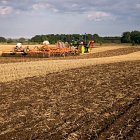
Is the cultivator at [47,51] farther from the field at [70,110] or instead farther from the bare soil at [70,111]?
the bare soil at [70,111]

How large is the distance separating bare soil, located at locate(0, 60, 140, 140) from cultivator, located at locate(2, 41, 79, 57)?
21001 mm

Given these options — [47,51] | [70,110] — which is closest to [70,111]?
[70,110]

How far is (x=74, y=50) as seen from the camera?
3844cm

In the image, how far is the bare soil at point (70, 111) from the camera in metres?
7.63

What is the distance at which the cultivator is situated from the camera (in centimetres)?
3622

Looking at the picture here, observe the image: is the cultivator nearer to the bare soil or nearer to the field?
the field

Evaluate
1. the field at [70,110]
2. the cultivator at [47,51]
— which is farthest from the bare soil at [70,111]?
the cultivator at [47,51]

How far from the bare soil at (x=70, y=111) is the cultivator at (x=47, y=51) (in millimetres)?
21001

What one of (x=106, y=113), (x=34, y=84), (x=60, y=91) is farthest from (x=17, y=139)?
(x=34, y=84)

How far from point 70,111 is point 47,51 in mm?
26558

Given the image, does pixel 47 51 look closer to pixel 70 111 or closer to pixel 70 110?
pixel 70 110

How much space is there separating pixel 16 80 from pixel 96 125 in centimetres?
940

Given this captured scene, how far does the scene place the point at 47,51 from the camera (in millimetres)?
35969

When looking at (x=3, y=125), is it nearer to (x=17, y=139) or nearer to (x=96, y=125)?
(x=17, y=139)
